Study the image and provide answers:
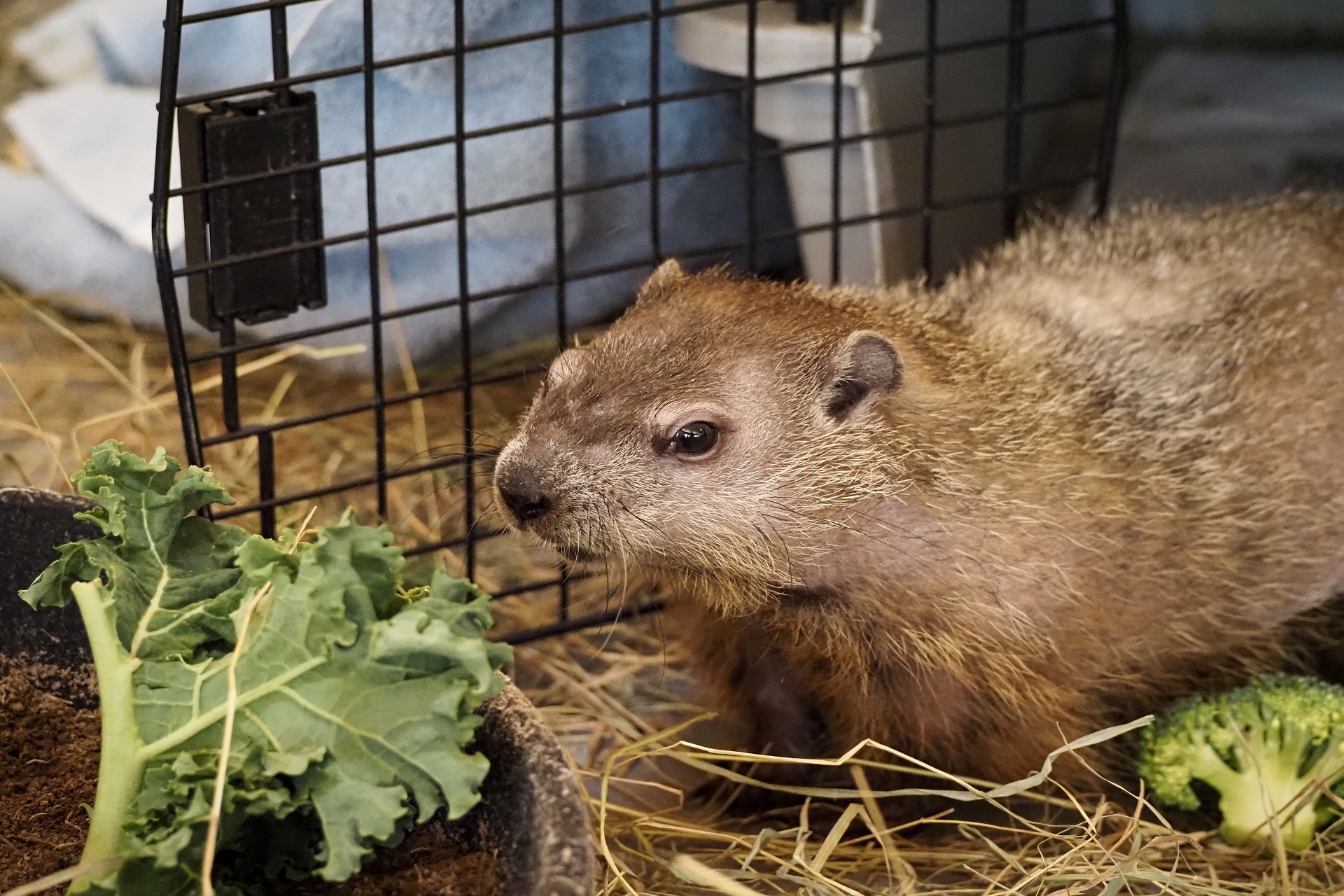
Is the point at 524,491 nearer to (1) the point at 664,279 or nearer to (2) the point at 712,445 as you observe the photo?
(2) the point at 712,445

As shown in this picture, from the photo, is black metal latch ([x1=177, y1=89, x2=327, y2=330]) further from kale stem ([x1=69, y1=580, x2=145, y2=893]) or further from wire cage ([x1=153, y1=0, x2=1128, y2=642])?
kale stem ([x1=69, y1=580, x2=145, y2=893])

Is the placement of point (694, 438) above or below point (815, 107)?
below

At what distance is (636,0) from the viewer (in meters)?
3.45

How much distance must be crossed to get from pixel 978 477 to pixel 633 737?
3.27 ft

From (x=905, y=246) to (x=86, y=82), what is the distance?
8.01 feet

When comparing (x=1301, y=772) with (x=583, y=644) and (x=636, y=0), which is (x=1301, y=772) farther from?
(x=636, y=0)

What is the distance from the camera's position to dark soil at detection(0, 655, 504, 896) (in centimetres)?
202

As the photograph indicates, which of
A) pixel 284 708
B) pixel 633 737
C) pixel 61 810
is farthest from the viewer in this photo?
pixel 633 737

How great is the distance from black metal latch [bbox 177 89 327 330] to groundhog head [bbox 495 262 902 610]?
58 cm

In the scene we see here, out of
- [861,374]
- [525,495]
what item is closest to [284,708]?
[525,495]

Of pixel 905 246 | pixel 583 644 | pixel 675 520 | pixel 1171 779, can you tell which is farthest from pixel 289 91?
pixel 1171 779

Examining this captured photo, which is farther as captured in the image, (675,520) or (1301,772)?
(1301,772)

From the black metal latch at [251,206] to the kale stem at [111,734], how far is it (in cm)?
95

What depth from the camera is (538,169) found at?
12.4 ft
